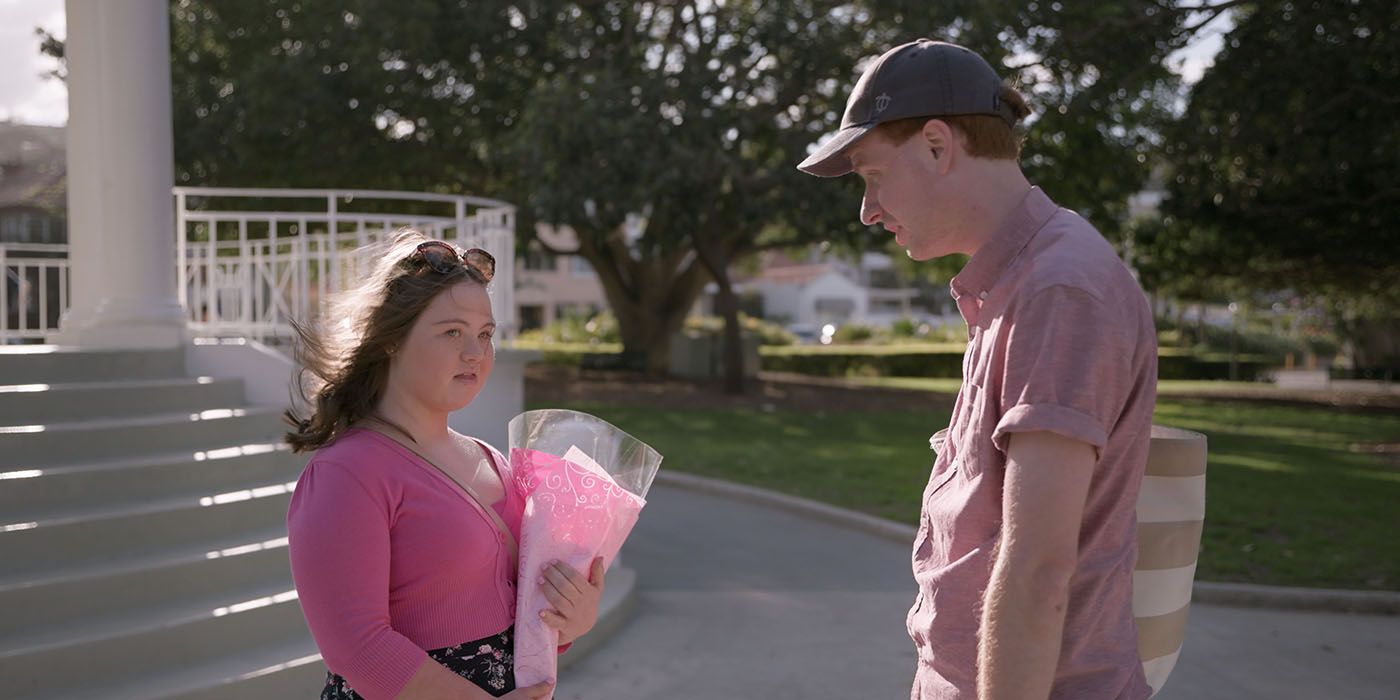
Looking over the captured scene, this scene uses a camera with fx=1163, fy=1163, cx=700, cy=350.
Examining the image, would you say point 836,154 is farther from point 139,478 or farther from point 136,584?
point 139,478

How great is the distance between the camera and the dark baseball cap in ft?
6.17

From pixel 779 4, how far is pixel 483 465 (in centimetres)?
1712

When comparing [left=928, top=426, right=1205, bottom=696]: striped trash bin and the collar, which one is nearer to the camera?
the collar

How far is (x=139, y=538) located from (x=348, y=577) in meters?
4.02

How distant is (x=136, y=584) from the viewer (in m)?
5.17

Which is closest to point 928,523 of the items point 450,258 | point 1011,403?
point 1011,403

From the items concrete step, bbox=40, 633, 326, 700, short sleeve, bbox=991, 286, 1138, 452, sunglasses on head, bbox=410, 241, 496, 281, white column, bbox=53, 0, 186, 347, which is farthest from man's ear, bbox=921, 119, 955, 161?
white column, bbox=53, 0, 186, 347

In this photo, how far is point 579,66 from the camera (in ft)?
65.4

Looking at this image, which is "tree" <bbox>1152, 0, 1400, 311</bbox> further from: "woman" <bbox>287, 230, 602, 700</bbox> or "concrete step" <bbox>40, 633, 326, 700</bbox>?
"woman" <bbox>287, 230, 602, 700</bbox>

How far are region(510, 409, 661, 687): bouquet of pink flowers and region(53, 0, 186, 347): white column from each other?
A: 19.1 feet

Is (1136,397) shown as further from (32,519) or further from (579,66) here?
(579,66)

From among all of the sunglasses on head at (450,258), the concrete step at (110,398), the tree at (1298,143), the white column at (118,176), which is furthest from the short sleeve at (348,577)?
the tree at (1298,143)

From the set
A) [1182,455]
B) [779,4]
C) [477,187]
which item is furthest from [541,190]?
[1182,455]

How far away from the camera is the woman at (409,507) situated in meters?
2.08
